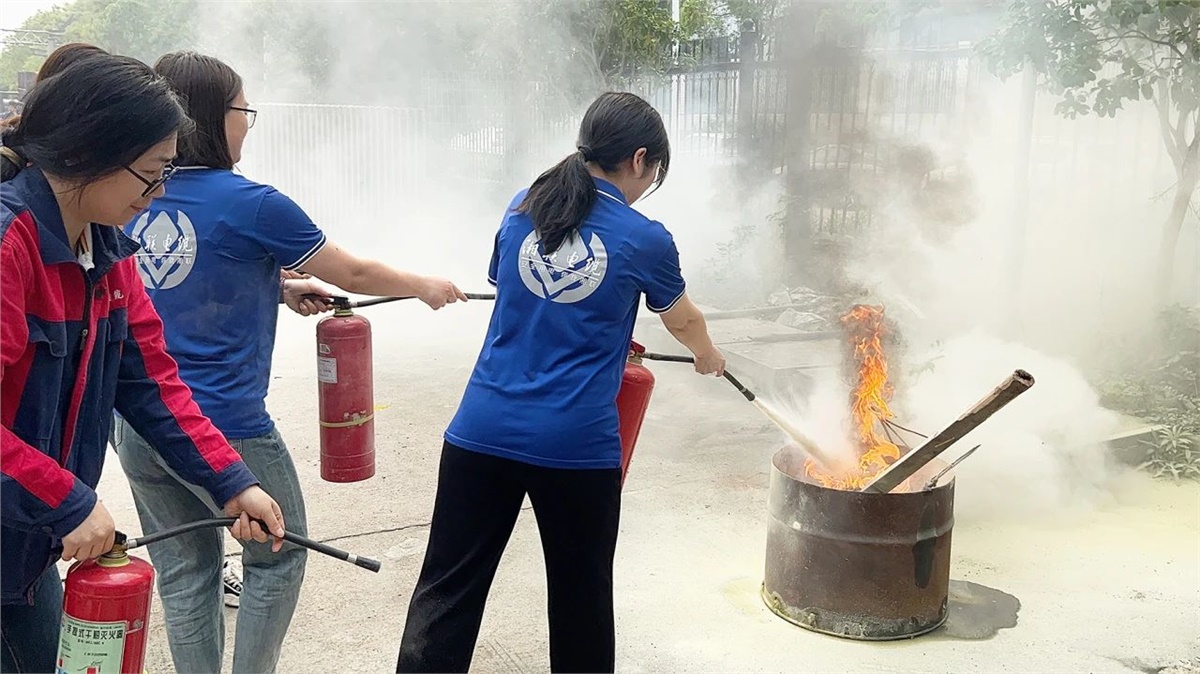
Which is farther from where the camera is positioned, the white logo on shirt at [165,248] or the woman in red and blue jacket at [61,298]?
the white logo on shirt at [165,248]

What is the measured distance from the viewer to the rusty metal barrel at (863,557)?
3316mm

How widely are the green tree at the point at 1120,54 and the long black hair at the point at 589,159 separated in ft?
15.9

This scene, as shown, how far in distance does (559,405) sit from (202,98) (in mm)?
1180

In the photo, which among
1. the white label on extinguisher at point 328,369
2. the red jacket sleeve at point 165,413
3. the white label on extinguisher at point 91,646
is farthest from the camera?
the white label on extinguisher at point 328,369

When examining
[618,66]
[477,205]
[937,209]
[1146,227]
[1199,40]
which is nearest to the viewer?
[1199,40]

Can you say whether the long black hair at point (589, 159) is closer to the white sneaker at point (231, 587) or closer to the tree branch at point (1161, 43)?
the white sneaker at point (231, 587)

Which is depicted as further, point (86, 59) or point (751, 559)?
point (751, 559)

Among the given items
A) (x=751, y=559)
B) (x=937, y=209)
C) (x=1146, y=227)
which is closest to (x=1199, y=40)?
(x=1146, y=227)

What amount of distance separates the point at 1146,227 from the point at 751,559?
5261 millimetres

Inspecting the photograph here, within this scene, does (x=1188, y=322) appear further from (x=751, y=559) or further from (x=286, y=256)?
(x=286, y=256)

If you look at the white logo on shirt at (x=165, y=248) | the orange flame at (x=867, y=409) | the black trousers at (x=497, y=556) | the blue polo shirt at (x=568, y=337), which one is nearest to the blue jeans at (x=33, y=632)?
the white logo on shirt at (x=165, y=248)

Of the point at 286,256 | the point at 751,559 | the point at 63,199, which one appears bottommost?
the point at 751,559

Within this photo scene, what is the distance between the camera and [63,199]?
1.80 meters

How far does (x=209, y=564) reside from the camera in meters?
2.61
